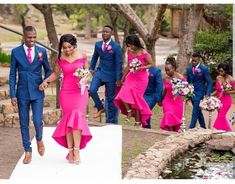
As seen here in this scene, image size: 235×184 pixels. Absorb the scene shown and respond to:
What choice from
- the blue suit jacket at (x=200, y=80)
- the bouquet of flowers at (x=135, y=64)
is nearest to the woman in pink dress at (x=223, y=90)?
the blue suit jacket at (x=200, y=80)

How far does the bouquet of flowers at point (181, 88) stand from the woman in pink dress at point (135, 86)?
504mm

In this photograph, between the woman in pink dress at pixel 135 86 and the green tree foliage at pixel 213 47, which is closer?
the woman in pink dress at pixel 135 86

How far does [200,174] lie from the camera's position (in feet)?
26.3

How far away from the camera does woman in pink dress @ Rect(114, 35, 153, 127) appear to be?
397 inches

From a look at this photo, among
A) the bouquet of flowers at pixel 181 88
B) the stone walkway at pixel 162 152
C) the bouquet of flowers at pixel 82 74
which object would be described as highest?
the bouquet of flowers at pixel 82 74

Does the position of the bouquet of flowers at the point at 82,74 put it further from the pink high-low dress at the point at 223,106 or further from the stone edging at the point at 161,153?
the pink high-low dress at the point at 223,106

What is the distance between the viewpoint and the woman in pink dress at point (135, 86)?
1008cm

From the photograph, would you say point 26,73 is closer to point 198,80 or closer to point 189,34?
point 198,80

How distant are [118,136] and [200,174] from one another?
2.03 metres

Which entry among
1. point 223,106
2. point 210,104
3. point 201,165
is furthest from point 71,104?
point 223,106

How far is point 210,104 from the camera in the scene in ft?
35.3

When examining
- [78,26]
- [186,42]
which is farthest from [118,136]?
[78,26]

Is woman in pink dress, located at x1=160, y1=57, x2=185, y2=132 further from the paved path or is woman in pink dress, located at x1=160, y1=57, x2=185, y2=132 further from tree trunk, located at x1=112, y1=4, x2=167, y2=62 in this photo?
tree trunk, located at x1=112, y1=4, x2=167, y2=62

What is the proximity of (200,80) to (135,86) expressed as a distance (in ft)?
5.23
